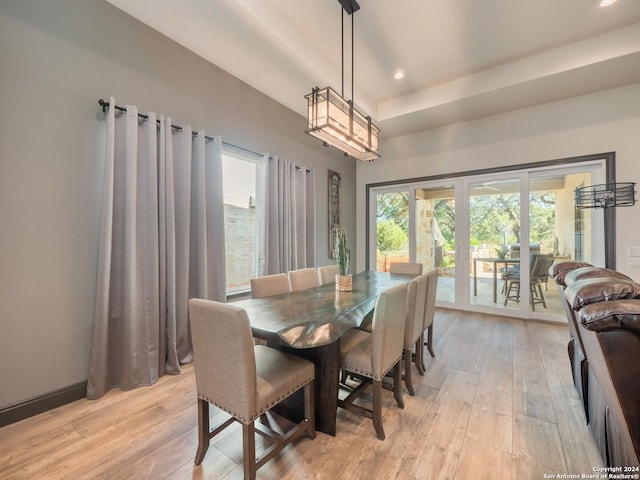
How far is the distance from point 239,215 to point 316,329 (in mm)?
2289

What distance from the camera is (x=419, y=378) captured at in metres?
2.44

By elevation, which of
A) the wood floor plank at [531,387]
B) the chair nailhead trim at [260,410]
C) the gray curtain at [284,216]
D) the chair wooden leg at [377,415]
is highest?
the gray curtain at [284,216]

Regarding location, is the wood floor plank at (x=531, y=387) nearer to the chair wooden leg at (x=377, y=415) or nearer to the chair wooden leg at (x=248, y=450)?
the chair wooden leg at (x=377, y=415)

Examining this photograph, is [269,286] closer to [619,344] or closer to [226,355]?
[226,355]

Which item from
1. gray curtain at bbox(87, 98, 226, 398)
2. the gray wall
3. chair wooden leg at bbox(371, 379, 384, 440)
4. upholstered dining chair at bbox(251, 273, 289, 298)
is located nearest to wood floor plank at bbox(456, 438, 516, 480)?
chair wooden leg at bbox(371, 379, 384, 440)

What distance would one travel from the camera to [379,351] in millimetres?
1685

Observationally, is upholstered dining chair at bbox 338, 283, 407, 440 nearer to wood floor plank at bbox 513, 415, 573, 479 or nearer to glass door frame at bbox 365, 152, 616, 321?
wood floor plank at bbox 513, 415, 573, 479

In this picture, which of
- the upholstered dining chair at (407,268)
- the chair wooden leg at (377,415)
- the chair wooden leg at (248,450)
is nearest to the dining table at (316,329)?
the chair wooden leg at (377,415)

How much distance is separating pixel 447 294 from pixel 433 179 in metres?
2.02

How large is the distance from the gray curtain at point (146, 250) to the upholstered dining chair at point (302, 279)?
89 centimetres

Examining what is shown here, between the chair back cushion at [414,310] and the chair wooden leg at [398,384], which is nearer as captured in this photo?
the chair wooden leg at [398,384]

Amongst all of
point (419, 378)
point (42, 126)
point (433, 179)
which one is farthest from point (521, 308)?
point (42, 126)

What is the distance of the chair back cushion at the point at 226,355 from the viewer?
1262 mm

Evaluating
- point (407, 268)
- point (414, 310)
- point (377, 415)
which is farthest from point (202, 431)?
point (407, 268)
